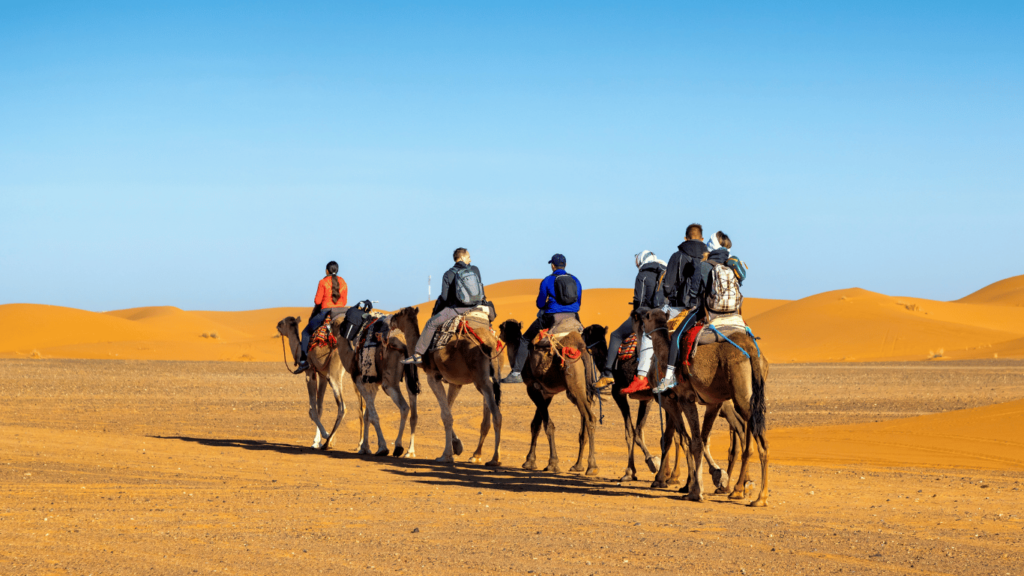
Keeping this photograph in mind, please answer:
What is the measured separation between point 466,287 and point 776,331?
197ft

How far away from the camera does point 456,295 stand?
1545cm

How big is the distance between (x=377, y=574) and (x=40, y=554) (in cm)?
275

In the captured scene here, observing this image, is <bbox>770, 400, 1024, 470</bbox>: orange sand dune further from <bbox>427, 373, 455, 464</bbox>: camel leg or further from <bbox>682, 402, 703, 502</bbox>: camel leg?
<bbox>427, 373, 455, 464</bbox>: camel leg

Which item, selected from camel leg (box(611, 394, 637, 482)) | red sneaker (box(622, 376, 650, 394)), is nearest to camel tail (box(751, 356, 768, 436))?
red sneaker (box(622, 376, 650, 394))

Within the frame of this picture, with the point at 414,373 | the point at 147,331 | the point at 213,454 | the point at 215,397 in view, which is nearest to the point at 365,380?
the point at 414,373

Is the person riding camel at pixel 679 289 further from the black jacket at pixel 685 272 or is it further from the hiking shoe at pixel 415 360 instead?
the hiking shoe at pixel 415 360

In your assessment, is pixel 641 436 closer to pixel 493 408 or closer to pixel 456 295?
pixel 493 408

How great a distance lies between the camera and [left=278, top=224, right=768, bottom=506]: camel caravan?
441 inches

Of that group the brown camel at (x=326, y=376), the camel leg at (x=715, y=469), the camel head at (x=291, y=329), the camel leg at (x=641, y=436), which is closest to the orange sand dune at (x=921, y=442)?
the camel leg at (x=641, y=436)

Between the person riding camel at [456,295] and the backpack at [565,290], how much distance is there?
1585mm

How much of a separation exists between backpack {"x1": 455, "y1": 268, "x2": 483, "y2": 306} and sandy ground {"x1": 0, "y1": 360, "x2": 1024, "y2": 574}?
250cm

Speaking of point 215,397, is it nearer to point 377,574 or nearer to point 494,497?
point 494,497

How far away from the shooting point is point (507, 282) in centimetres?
14088

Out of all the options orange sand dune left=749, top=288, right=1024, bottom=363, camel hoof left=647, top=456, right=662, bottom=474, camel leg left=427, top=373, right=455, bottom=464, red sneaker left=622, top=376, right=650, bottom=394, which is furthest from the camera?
orange sand dune left=749, top=288, right=1024, bottom=363
